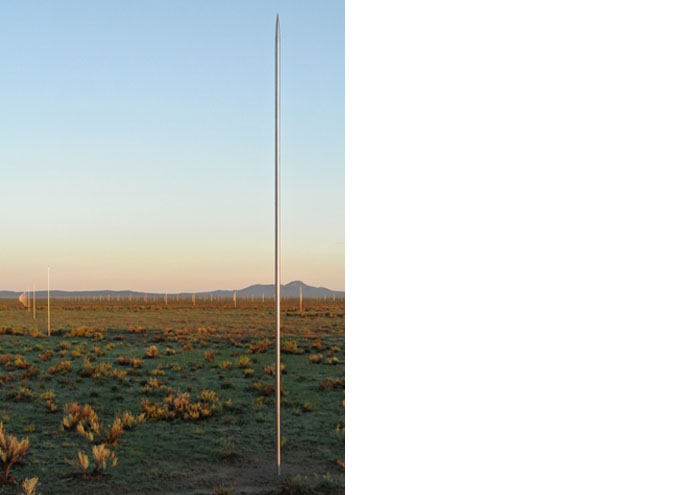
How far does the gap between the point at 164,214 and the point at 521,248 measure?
1608mm

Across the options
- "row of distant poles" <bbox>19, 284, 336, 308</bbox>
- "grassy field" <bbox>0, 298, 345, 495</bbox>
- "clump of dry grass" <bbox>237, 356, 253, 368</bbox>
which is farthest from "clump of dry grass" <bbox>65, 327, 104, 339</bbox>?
"clump of dry grass" <bbox>237, 356, 253, 368</bbox>

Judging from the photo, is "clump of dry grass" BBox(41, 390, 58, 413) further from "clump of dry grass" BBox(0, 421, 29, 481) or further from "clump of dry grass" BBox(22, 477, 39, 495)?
"clump of dry grass" BBox(22, 477, 39, 495)

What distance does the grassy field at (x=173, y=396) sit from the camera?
2516 mm

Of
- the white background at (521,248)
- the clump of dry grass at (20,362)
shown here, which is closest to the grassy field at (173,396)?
the clump of dry grass at (20,362)

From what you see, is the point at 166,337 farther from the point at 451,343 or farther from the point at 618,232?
the point at 618,232

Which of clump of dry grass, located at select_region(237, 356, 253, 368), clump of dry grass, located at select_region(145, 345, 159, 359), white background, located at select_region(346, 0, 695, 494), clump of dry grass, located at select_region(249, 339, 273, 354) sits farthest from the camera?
clump of dry grass, located at select_region(249, 339, 273, 354)

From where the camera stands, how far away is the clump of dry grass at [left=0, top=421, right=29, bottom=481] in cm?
244

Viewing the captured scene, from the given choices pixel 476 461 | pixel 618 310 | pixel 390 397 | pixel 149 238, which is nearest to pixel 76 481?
pixel 149 238

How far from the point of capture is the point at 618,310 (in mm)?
1988

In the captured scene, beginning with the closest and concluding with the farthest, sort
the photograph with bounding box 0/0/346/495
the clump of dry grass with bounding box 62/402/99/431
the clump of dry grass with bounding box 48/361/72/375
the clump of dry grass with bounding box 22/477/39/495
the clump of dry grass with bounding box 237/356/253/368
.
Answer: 1. the clump of dry grass with bounding box 22/477/39/495
2. the clump of dry grass with bounding box 62/402/99/431
3. the photograph with bounding box 0/0/346/495
4. the clump of dry grass with bounding box 48/361/72/375
5. the clump of dry grass with bounding box 237/356/253/368

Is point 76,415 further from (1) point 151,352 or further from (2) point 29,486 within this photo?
(1) point 151,352

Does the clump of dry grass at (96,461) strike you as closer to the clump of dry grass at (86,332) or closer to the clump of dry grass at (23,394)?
the clump of dry grass at (23,394)

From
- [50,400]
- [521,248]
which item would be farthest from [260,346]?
[521,248]

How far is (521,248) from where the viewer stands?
A: 2.21m
